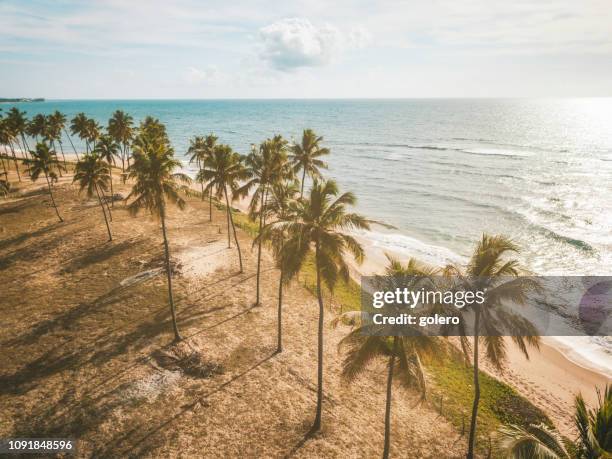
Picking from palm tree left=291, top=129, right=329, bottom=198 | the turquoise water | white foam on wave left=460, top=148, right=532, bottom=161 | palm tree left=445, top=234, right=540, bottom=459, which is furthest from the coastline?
white foam on wave left=460, top=148, right=532, bottom=161

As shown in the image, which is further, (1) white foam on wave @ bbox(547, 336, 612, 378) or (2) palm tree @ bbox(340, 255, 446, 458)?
(1) white foam on wave @ bbox(547, 336, 612, 378)

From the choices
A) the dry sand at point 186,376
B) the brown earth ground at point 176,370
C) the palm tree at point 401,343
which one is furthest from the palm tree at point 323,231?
the dry sand at point 186,376

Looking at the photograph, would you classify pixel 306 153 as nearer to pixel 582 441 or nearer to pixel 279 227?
pixel 279 227

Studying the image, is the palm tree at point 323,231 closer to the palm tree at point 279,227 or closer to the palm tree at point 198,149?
the palm tree at point 279,227

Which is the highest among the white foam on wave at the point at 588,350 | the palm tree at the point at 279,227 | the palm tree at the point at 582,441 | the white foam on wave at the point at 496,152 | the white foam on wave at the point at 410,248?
the palm tree at the point at 279,227

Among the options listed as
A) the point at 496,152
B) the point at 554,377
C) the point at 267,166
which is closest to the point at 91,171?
the point at 267,166

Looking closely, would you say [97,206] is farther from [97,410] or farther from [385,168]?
[385,168]

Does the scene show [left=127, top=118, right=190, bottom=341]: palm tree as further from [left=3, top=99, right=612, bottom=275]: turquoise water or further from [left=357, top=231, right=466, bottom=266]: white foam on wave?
[left=3, top=99, right=612, bottom=275]: turquoise water
